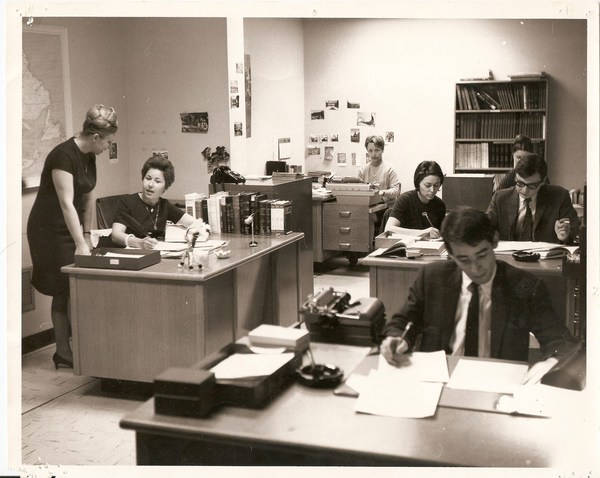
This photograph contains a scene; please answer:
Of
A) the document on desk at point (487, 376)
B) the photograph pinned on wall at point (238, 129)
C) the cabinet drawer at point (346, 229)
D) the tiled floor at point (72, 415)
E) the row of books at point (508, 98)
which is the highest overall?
the row of books at point (508, 98)

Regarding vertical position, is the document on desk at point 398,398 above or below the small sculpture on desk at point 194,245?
below

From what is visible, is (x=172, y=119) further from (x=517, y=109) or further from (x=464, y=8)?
(x=517, y=109)

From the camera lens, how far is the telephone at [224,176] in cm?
356

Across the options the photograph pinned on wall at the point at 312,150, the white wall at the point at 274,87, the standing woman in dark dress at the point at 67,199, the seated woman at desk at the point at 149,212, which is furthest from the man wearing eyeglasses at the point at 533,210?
the photograph pinned on wall at the point at 312,150

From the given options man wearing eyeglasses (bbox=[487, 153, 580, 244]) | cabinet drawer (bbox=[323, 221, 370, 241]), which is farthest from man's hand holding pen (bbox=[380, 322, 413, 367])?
cabinet drawer (bbox=[323, 221, 370, 241])

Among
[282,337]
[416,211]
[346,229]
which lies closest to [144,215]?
[416,211]

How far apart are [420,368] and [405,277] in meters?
0.71

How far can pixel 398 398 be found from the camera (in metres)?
1.89

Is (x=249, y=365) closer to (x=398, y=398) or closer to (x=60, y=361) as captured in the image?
(x=398, y=398)

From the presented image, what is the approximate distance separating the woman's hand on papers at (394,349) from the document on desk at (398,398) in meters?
0.10

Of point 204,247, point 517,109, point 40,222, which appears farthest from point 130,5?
point 517,109

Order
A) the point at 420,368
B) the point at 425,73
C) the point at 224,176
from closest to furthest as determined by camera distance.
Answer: the point at 420,368, the point at 224,176, the point at 425,73

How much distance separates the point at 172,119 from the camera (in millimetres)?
2969

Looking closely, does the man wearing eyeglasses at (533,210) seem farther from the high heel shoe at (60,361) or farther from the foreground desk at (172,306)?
the high heel shoe at (60,361)
